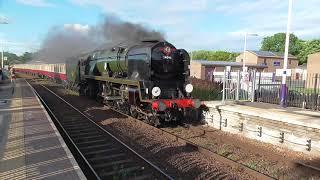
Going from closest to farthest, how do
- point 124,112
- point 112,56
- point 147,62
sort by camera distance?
1. point 147,62
2. point 124,112
3. point 112,56

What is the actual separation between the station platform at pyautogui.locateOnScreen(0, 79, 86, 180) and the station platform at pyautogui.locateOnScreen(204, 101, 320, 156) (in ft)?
18.9

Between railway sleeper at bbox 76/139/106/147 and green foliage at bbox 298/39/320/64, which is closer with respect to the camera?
railway sleeper at bbox 76/139/106/147

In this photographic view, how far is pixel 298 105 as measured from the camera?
13.7 meters

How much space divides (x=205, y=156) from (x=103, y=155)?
266 cm

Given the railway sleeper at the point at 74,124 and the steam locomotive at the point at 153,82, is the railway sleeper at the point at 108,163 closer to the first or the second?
the steam locomotive at the point at 153,82

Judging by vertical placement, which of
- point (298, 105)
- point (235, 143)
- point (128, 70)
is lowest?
point (235, 143)

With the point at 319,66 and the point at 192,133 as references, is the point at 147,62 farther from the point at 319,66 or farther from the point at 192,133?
the point at 319,66

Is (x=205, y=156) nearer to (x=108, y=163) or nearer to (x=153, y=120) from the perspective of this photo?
(x=108, y=163)

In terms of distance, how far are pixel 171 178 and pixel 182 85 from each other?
22.4ft

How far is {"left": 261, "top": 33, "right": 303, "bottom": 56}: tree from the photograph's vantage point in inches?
4031

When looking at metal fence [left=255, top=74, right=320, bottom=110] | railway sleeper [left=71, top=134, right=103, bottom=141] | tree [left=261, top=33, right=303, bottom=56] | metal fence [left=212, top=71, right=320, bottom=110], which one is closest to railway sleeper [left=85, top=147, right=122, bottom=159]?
railway sleeper [left=71, top=134, right=103, bottom=141]

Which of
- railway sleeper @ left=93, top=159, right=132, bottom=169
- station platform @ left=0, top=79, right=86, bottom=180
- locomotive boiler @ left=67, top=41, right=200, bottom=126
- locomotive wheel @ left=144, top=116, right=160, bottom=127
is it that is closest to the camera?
station platform @ left=0, top=79, right=86, bottom=180

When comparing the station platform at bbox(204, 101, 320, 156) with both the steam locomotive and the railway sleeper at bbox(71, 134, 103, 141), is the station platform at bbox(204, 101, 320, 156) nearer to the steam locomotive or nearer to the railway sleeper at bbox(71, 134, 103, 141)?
the steam locomotive

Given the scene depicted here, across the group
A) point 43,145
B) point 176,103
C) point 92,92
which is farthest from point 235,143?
point 92,92
